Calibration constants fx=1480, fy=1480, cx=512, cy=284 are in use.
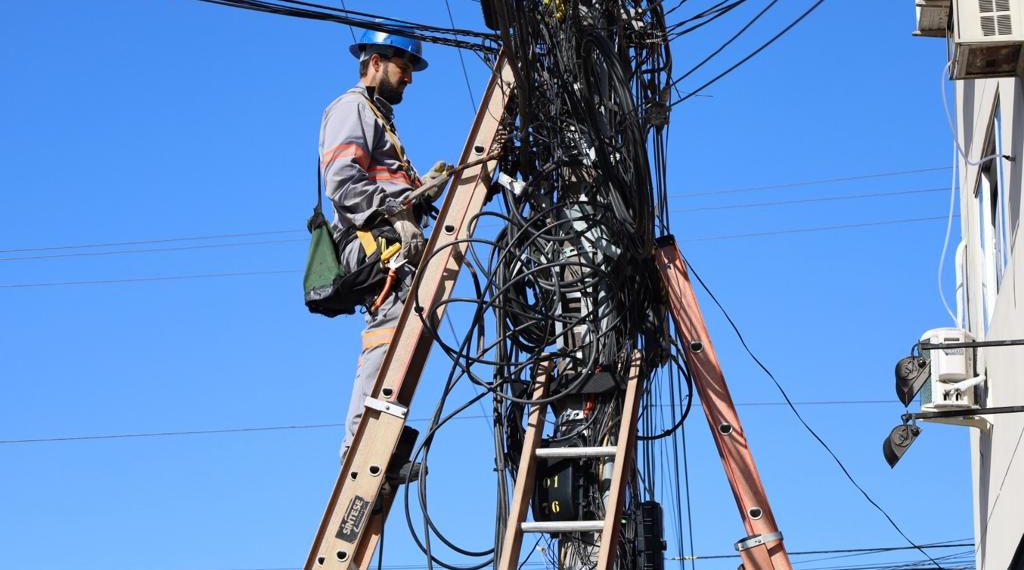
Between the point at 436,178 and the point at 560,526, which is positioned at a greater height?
the point at 436,178

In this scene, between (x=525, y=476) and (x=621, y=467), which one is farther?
(x=525, y=476)

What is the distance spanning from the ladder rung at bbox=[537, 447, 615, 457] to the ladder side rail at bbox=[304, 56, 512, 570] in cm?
65

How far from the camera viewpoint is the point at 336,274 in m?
6.76

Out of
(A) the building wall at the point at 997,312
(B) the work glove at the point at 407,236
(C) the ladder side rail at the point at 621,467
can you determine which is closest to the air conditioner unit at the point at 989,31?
(A) the building wall at the point at 997,312

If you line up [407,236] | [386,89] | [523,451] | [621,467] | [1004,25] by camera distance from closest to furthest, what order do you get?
[1004,25] < [621,467] < [523,451] < [407,236] < [386,89]

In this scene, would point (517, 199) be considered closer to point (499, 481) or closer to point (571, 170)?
point (571, 170)

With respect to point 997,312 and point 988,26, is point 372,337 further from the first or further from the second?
point 997,312

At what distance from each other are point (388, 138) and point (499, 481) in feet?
5.65

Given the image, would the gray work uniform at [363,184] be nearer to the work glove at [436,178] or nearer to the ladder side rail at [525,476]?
the work glove at [436,178]

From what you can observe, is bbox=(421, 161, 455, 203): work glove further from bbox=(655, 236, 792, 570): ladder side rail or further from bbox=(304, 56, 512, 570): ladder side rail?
bbox=(655, 236, 792, 570): ladder side rail

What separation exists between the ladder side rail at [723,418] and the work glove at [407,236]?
3.56 feet

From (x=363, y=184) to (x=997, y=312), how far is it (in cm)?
343

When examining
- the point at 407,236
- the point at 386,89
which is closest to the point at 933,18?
the point at 386,89

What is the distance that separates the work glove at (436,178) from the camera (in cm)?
681
